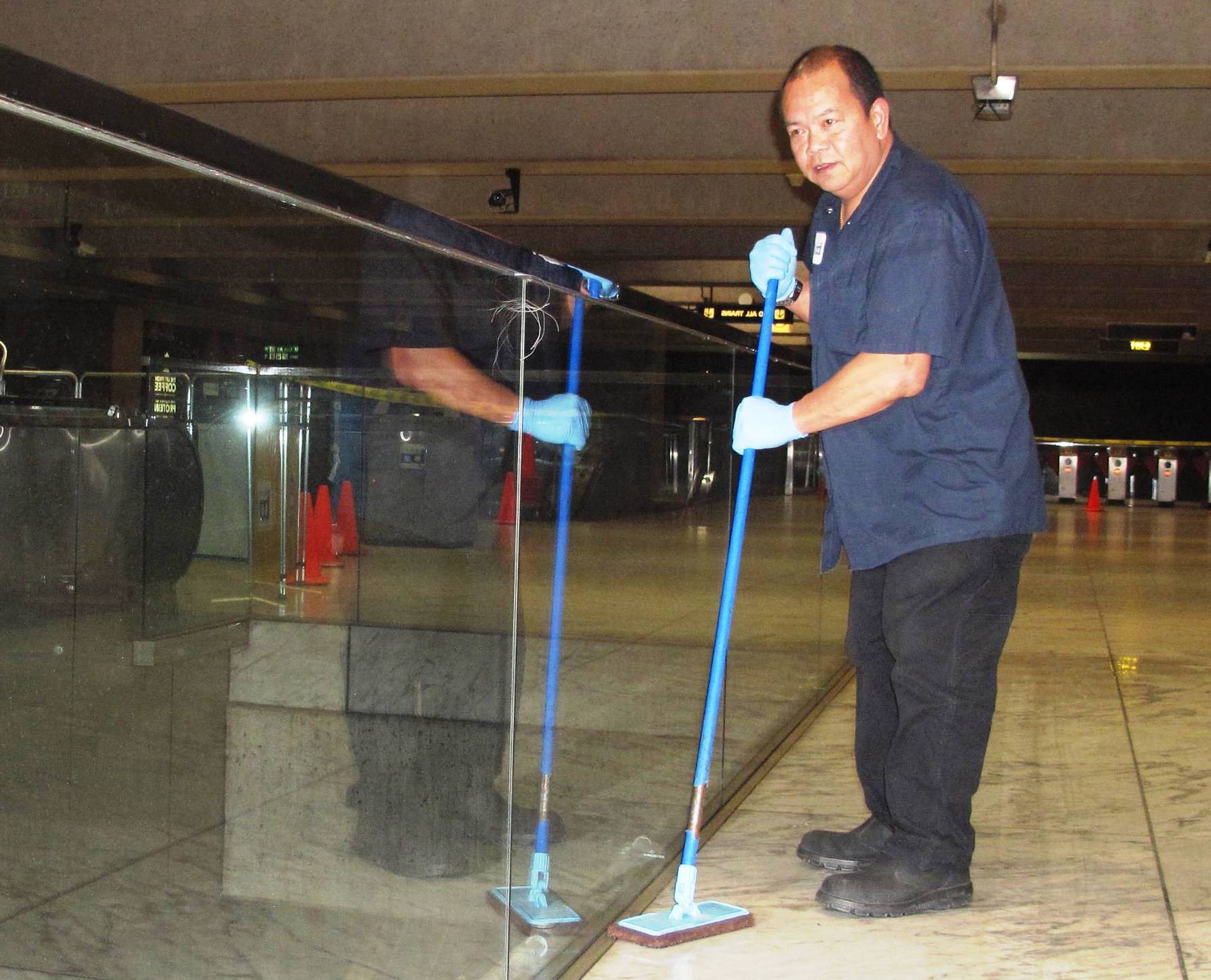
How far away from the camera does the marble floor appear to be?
2277mm

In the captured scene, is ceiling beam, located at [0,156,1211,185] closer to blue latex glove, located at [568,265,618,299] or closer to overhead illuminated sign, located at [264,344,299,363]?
blue latex glove, located at [568,265,618,299]

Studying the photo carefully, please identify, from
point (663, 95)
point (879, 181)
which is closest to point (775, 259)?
point (879, 181)

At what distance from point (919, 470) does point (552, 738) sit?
3.00 ft

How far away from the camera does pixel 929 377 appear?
248 cm

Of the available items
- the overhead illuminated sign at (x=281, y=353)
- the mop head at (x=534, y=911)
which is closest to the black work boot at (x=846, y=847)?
the mop head at (x=534, y=911)

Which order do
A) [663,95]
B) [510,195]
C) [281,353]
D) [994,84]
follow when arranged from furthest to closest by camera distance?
[510,195] < [663,95] < [994,84] < [281,353]

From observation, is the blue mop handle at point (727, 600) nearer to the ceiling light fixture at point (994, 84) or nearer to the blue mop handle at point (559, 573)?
the blue mop handle at point (559, 573)

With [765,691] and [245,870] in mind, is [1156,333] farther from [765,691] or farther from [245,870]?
[245,870]

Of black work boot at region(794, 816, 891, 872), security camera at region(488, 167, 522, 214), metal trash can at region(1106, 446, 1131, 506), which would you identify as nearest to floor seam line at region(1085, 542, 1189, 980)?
black work boot at region(794, 816, 891, 872)

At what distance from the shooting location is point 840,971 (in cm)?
223

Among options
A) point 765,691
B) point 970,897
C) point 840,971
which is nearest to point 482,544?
point 840,971

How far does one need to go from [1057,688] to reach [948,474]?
2663 millimetres

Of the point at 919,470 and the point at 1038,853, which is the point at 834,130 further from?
the point at 1038,853

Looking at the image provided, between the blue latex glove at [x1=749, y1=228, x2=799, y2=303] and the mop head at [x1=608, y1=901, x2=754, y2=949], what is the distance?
4.01ft
